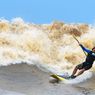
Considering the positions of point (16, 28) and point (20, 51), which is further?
point (16, 28)

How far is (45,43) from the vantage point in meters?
27.5

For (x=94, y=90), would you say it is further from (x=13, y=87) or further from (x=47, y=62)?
(x=47, y=62)

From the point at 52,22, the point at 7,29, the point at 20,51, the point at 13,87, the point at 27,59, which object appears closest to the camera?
the point at 13,87

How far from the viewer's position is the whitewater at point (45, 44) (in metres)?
23.6

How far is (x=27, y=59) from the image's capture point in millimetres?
23500

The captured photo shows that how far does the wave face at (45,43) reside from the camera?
23938 mm

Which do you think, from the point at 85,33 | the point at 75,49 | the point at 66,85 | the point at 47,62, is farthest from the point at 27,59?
the point at 66,85

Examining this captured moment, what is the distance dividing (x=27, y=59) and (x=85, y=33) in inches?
276

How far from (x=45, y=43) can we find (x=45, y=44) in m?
0.20

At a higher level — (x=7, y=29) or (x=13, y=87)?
(x=7, y=29)

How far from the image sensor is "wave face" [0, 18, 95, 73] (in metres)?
23.9

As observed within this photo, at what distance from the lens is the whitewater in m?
23.6

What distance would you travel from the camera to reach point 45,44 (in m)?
27.3

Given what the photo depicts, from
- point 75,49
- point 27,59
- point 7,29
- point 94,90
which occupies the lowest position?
point 94,90
